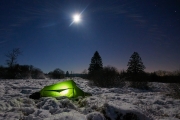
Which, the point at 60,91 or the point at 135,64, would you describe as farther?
the point at 135,64

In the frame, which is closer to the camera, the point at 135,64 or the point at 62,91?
the point at 62,91

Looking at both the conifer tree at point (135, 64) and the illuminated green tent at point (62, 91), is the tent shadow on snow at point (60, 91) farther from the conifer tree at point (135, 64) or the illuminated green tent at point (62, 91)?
the conifer tree at point (135, 64)

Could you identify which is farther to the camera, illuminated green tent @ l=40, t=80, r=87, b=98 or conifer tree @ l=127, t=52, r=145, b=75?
conifer tree @ l=127, t=52, r=145, b=75

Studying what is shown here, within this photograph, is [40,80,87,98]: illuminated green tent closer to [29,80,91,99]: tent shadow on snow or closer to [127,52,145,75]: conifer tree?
[29,80,91,99]: tent shadow on snow

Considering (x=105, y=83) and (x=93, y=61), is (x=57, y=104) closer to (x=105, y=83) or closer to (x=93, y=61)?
(x=105, y=83)

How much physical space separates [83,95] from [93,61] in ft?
111

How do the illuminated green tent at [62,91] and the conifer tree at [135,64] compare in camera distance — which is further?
the conifer tree at [135,64]

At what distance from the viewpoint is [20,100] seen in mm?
4418

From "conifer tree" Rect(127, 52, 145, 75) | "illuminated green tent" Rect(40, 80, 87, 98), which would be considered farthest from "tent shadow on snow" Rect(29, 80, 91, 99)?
"conifer tree" Rect(127, 52, 145, 75)

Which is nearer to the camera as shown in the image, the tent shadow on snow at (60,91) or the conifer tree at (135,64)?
the tent shadow on snow at (60,91)

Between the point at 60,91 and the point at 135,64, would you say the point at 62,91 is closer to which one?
the point at 60,91

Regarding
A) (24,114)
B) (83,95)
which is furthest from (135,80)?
(24,114)

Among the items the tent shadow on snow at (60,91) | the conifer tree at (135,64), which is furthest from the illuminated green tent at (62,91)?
the conifer tree at (135,64)

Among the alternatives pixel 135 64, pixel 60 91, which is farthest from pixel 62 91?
pixel 135 64
